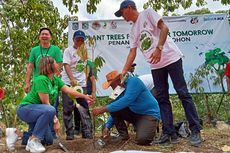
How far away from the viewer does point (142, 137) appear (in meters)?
3.91

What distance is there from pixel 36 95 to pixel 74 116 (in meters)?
1.34

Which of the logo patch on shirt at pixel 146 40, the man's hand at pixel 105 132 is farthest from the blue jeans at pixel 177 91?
the man's hand at pixel 105 132

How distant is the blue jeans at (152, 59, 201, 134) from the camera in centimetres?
371

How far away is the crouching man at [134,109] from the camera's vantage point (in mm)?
3836

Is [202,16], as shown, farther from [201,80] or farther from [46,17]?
[46,17]

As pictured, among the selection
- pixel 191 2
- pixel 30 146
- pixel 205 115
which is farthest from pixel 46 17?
pixel 30 146

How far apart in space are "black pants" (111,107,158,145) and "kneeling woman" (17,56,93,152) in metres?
0.40

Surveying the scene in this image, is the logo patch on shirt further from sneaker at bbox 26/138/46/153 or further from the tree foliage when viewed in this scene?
the tree foliage

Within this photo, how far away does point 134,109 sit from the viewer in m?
4.03

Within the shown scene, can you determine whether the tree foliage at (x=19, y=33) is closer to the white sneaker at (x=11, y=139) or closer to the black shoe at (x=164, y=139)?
the white sneaker at (x=11, y=139)

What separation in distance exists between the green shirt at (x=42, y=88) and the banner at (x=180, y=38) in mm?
2604

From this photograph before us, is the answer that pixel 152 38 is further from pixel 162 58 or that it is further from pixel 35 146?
pixel 35 146

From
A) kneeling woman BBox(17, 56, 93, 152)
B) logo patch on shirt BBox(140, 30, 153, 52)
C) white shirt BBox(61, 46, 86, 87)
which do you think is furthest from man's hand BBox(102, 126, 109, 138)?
logo patch on shirt BBox(140, 30, 153, 52)

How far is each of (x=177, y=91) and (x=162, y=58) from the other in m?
0.34
